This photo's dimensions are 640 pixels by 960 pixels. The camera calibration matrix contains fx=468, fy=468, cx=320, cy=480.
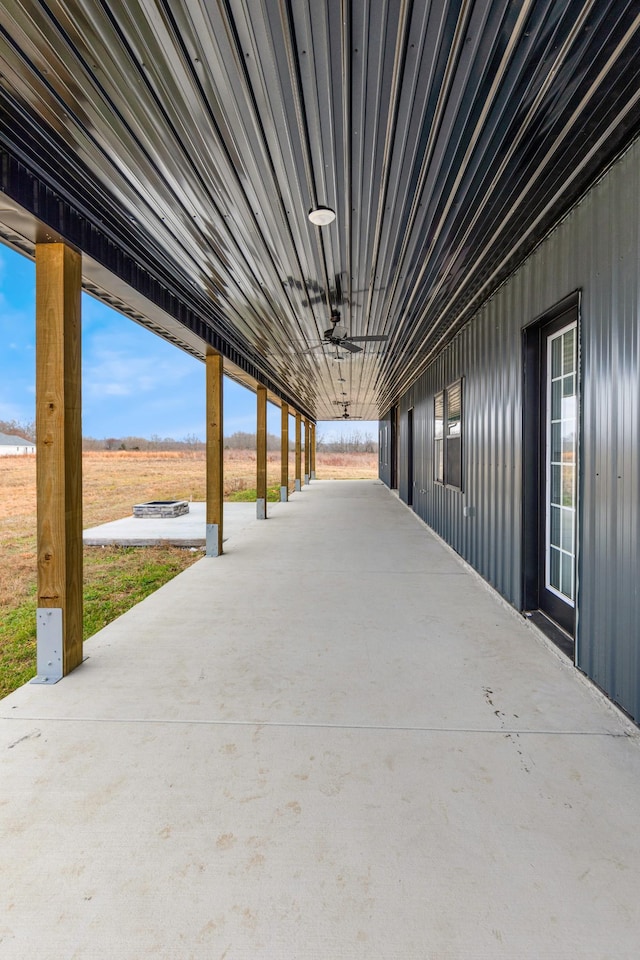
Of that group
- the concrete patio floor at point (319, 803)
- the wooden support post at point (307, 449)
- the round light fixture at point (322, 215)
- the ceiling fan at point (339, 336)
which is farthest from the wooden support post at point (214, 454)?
the wooden support post at point (307, 449)

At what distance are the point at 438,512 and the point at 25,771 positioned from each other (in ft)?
19.3

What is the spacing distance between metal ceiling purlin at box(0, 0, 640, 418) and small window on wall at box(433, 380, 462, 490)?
7.15ft

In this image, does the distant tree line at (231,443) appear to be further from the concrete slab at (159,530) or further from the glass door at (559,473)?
the glass door at (559,473)

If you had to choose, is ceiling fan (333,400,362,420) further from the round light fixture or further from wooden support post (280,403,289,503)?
the round light fixture

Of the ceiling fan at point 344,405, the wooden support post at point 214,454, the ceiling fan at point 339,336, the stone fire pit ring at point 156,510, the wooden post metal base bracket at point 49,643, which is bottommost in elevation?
the wooden post metal base bracket at point 49,643

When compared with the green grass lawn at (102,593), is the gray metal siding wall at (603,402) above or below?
above

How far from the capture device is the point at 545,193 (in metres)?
2.62

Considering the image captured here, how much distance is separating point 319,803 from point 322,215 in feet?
10.1

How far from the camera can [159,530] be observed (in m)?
7.56

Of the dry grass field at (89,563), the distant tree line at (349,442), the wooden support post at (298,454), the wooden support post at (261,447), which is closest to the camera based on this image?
the dry grass field at (89,563)

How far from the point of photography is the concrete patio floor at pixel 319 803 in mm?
1307

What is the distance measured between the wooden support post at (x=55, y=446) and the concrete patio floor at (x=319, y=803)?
12.0 inches

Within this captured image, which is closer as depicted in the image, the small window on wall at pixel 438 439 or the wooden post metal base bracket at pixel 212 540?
the wooden post metal base bracket at pixel 212 540

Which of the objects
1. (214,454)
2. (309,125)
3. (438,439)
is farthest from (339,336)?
(309,125)
